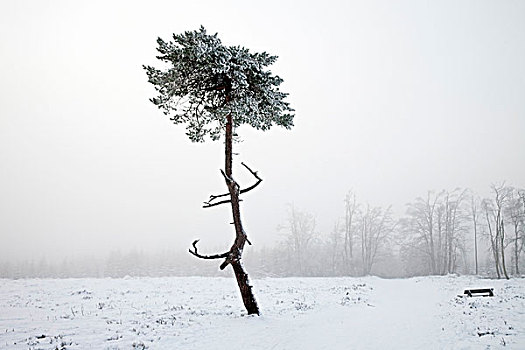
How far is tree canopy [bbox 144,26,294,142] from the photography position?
1207 centimetres

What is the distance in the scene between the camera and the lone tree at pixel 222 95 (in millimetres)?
12117

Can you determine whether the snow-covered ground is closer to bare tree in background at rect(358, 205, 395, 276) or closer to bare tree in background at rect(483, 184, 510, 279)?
bare tree in background at rect(483, 184, 510, 279)

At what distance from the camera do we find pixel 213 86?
13453 millimetres

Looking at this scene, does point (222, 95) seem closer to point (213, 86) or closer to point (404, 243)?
point (213, 86)

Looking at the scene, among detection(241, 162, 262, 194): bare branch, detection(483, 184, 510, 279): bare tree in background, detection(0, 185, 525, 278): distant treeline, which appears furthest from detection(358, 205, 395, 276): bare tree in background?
detection(241, 162, 262, 194): bare branch

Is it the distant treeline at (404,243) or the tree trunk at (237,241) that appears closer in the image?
the tree trunk at (237,241)

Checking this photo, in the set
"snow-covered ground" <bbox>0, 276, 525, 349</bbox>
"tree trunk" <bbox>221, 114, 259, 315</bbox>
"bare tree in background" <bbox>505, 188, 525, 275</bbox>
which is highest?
"bare tree in background" <bbox>505, 188, 525, 275</bbox>

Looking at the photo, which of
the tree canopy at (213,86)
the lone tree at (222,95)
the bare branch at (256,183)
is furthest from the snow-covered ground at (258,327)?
the tree canopy at (213,86)

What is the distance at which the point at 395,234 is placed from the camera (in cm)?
6281


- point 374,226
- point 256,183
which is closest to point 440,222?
point 374,226

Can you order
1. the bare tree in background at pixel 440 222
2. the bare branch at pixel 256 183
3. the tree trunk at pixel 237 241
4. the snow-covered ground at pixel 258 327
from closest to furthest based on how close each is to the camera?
the snow-covered ground at pixel 258 327, the tree trunk at pixel 237 241, the bare branch at pixel 256 183, the bare tree in background at pixel 440 222

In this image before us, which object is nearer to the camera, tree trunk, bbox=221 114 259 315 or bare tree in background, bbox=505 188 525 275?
tree trunk, bbox=221 114 259 315

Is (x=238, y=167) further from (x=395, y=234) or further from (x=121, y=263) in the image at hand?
(x=121, y=263)

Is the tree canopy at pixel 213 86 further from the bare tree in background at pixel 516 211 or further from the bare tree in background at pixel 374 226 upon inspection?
the bare tree in background at pixel 374 226
